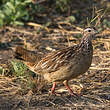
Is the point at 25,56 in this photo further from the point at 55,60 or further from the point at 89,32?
the point at 89,32

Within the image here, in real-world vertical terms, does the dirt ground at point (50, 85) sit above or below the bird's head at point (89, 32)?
below

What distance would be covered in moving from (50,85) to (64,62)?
0.74 m

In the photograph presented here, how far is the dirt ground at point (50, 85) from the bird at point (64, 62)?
1.04 ft

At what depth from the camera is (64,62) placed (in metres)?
5.57

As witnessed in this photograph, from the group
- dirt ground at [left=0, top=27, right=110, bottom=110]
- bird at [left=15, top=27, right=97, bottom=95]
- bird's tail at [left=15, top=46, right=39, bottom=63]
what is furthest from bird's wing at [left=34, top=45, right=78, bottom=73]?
dirt ground at [left=0, top=27, right=110, bottom=110]

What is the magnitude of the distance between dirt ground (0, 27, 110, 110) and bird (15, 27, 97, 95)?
32 cm

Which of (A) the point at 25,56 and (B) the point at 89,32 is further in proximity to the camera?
(A) the point at 25,56

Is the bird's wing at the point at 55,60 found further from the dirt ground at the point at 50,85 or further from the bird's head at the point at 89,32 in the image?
the dirt ground at the point at 50,85

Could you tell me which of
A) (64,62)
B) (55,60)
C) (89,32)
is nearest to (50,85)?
(55,60)

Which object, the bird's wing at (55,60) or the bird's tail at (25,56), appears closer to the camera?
the bird's wing at (55,60)

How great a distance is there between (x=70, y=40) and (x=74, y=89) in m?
2.46

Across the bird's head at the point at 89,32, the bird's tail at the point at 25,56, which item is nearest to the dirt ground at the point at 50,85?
the bird's tail at the point at 25,56

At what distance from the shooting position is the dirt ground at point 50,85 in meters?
5.32

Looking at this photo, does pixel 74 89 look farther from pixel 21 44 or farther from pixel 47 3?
pixel 47 3
